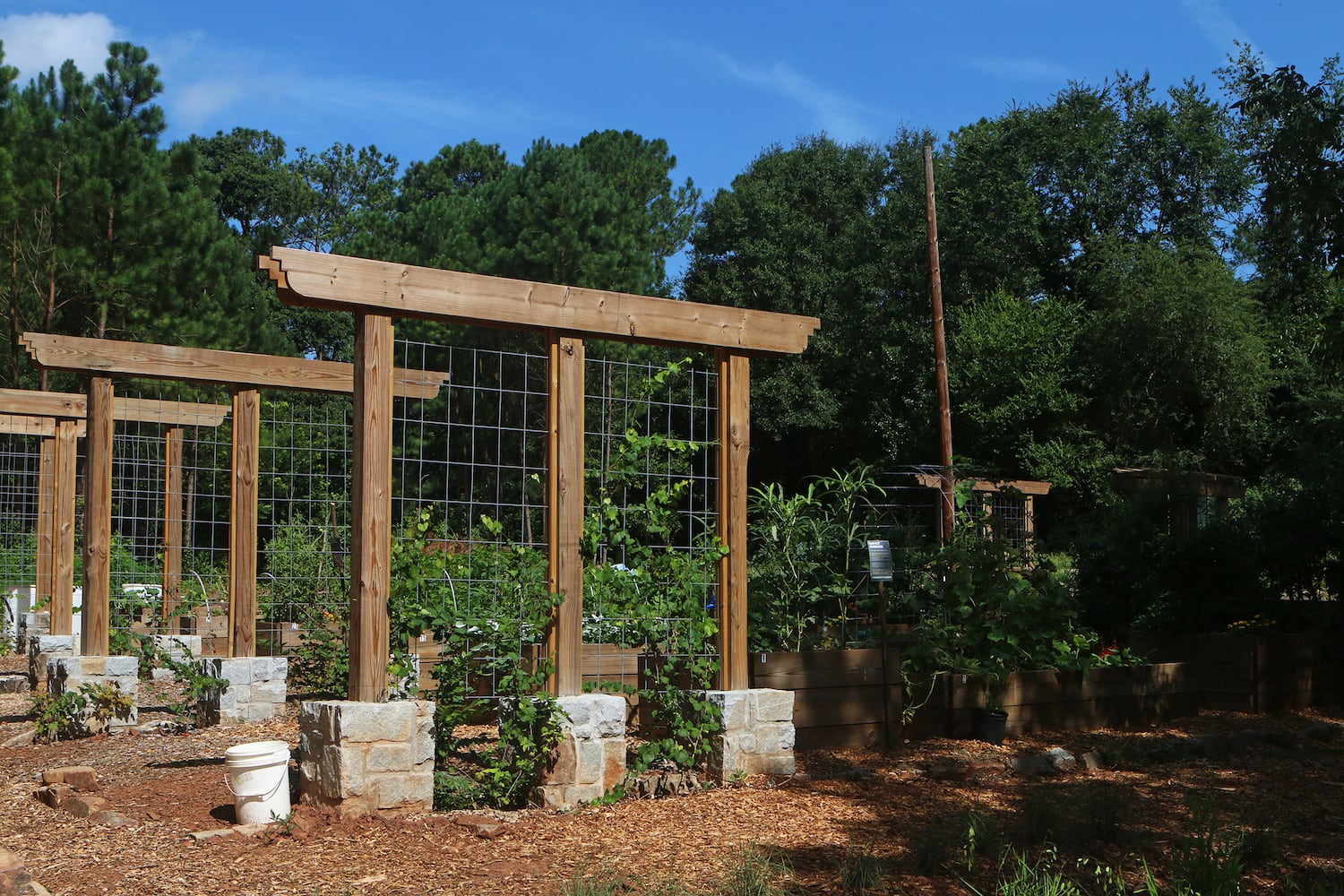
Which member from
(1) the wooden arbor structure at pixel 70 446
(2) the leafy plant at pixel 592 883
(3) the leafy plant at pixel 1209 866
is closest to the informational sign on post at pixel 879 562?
(3) the leafy plant at pixel 1209 866

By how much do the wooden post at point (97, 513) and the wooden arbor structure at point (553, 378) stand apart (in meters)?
3.75

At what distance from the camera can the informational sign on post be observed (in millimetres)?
6555

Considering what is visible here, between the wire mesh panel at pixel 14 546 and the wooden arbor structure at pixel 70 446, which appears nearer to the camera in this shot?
the wooden arbor structure at pixel 70 446

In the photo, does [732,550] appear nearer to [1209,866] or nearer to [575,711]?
[575,711]

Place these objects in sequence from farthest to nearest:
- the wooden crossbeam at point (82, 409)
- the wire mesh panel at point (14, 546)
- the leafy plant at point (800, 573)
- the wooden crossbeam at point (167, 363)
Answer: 1. the wire mesh panel at point (14, 546)
2. the wooden crossbeam at point (82, 409)
3. the wooden crossbeam at point (167, 363)
4. the leafy plant at point (800, 573)

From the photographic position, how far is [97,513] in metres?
7.86

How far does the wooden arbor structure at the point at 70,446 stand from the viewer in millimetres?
9055

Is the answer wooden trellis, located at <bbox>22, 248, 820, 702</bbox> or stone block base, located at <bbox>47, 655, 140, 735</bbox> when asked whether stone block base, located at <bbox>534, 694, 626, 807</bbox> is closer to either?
wooden trellis, located at <bbox>22, 248, 820, 702</bbox>

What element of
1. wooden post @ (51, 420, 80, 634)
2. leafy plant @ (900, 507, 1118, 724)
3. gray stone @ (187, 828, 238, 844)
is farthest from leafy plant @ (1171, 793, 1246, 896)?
wooden post @ (51, 420, 80, 634)

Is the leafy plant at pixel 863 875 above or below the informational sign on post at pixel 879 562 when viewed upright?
below

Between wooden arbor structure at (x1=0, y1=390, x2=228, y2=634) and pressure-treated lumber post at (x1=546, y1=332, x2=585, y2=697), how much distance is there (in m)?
4.21

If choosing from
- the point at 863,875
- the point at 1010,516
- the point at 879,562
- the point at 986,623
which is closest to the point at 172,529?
the point at 879,562

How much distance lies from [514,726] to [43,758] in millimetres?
3584

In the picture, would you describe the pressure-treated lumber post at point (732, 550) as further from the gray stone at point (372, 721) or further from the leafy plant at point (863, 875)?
the leafy plant at point (863, 875)
